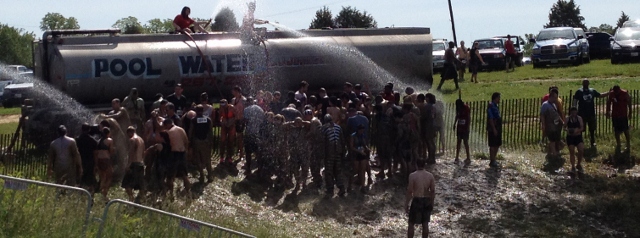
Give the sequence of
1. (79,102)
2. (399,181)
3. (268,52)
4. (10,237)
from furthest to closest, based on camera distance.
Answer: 1. (268,52)
2. (79,102)
3. (399,181)
4. (10,237)

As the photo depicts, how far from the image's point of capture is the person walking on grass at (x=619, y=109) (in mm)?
23672

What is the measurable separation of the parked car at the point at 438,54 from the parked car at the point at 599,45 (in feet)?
20.2

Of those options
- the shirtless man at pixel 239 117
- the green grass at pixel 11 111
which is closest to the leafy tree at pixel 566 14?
the green grass at pixel 11 111

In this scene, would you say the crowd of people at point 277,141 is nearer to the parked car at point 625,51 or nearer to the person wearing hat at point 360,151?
the person wearing hat at point 360,151

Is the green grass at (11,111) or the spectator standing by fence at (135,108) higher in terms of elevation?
the spectator standing by fence at (135,108)

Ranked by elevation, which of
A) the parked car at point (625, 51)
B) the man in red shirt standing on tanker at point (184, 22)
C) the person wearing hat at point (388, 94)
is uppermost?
the man in red shirt standing on tanker at point (184, 22)

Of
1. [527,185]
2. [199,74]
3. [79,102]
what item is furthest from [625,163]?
[79,102]

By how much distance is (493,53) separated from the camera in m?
40.0

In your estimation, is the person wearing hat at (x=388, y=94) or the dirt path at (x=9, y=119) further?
the dirt path at (x=9, y=119)


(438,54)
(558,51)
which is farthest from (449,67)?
(438,54)

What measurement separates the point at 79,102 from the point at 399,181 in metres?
7.02

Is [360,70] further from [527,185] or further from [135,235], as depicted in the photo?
[135,235]

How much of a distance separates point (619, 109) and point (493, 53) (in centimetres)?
1642

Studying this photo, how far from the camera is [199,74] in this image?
2356cm
